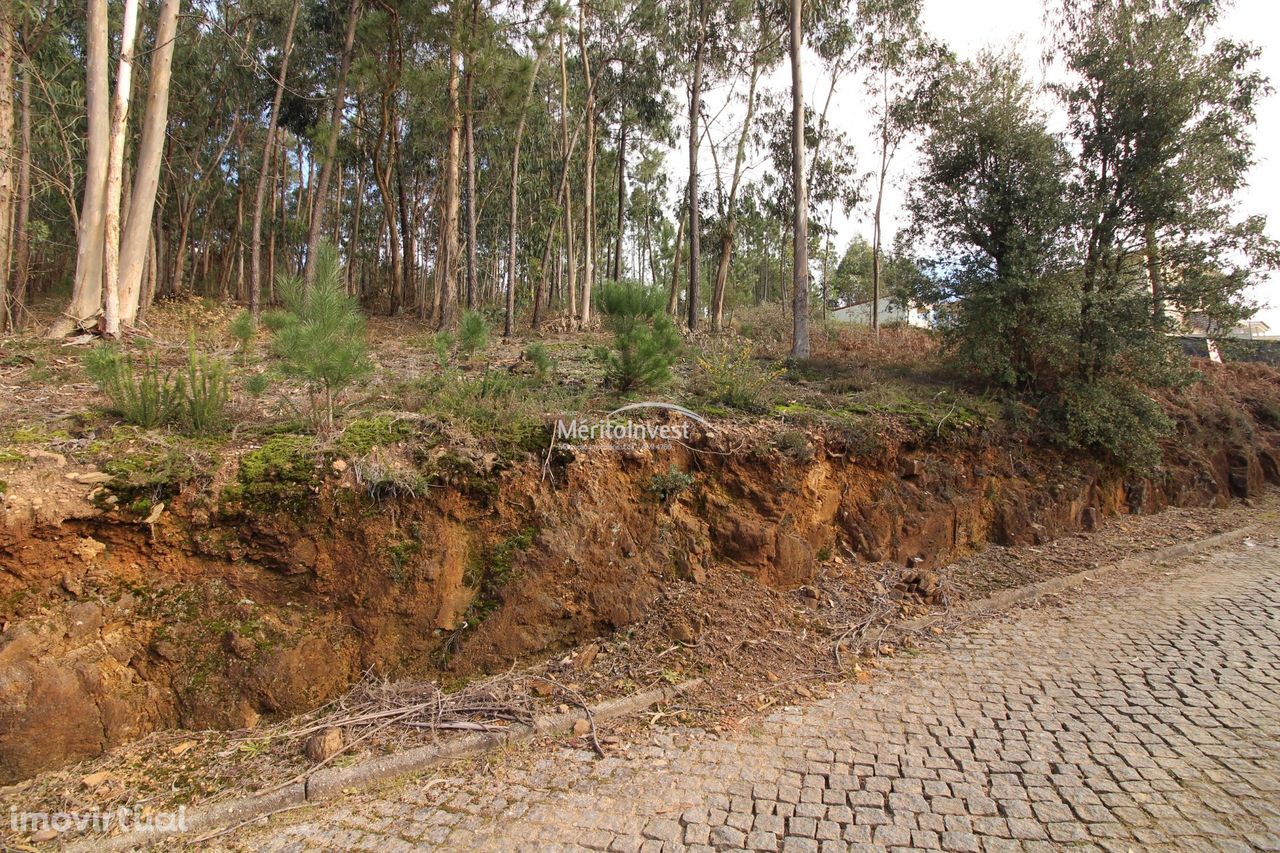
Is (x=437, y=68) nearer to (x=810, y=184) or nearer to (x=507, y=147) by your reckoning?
(x=507, y=147)

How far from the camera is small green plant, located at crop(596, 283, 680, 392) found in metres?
6.30

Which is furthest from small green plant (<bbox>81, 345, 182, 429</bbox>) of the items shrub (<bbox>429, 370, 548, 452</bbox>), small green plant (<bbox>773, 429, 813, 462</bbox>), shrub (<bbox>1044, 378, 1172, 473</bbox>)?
shrub (<bbox>1044, 378, 1172, 473</bbox>)

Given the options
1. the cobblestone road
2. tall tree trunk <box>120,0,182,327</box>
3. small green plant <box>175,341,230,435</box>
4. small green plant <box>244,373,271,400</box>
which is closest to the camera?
the cobblestone road

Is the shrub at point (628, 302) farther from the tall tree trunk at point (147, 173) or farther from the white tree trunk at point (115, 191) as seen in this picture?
the tall tree trunk at point (147, 173)

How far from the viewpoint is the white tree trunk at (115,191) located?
7.57 m

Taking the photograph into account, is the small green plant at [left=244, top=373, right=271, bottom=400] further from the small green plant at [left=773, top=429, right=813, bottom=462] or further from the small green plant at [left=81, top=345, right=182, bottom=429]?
the small green plant at [left=773, top=429, right=813, bottom=462]

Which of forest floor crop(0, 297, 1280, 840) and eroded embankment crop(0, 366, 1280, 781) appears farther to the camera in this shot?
forest floor crop(0, 297, 1280, 840)

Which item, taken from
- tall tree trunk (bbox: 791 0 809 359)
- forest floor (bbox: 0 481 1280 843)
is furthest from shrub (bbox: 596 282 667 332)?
tall tree trunk (bbox: 791 0 809 359)

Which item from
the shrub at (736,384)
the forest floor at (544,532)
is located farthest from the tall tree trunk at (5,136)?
the shrub at (736,384)

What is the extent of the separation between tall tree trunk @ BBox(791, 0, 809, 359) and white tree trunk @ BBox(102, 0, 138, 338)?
9.77 meters

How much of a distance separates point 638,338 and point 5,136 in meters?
8.44

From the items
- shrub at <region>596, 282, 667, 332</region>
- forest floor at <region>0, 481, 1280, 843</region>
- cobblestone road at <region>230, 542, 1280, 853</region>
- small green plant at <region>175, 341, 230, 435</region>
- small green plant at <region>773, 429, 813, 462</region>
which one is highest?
shrub at <region>596, 282, 667, 332</region>

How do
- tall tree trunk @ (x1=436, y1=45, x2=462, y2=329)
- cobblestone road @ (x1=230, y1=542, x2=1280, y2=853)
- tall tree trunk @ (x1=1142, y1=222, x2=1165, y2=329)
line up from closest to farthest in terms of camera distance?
1. cobblestone road @ (x1=230, y1=542, x2=1280, y2=853)
2. tall tree trunk @ (x1=1142, y1=222, x2=1165, y2=329)
3. tall tree trunk @ (x1=436, y1=45, x2=462, y2=329)

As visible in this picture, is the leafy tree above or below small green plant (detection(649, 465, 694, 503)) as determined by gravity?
above
